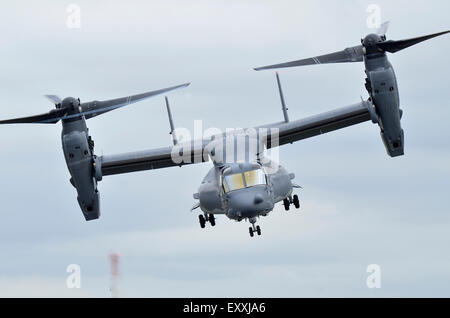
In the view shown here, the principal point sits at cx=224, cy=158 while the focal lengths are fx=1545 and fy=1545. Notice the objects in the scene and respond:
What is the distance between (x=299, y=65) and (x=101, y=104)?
7928mm

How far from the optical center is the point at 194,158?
206ft

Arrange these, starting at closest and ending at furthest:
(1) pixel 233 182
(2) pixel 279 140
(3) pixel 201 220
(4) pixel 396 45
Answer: (1) pixel 233 182, (4) pixel 396 45, (3) pixel 201 220, (2) pixel 279 140

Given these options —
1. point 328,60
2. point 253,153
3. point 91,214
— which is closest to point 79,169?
point 91,214

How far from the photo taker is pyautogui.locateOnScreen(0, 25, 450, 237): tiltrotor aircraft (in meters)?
56.8

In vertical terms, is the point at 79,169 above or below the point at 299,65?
below

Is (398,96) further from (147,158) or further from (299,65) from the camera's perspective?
(147,158)

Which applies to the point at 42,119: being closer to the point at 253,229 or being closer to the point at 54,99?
the point at 54,99

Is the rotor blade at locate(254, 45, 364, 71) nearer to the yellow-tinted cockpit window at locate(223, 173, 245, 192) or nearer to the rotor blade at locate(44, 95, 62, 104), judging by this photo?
the yellow-tinted cockpit window at locate(223, 173, 245, 192)

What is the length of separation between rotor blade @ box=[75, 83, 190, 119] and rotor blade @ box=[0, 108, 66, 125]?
0.30 meters

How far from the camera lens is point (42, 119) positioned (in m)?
57.9

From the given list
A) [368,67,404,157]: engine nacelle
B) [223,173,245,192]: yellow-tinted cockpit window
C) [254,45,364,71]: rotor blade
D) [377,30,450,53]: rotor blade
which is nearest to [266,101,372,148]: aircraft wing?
[368,67,404,157]: engine nacelle

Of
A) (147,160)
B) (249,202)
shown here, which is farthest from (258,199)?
(147,160)

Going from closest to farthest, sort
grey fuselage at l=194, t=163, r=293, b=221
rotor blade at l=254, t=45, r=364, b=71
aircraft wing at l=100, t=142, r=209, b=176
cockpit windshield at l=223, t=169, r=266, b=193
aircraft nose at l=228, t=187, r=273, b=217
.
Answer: aircraft nose at l=228, t=187, r=273, b=217
grey fuselage at l=194, t=163, r=293, b=221
cockpit windshield at l=223, t=169, r=266, b=193
rotor blade at l=254, t=45, r=364, b=71
aircraft wing at l=100, t=142, r=209, b=176

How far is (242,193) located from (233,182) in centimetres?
80
